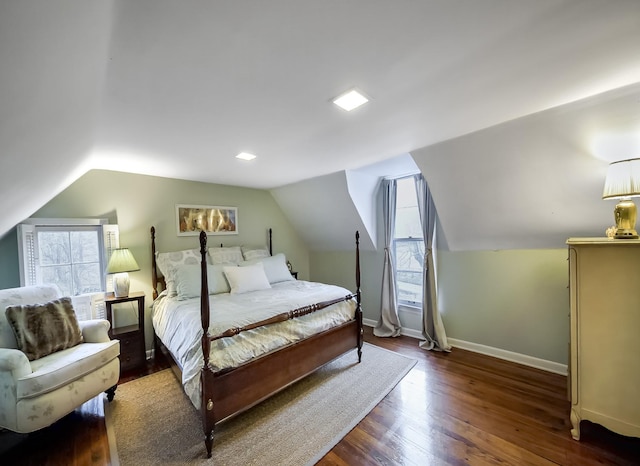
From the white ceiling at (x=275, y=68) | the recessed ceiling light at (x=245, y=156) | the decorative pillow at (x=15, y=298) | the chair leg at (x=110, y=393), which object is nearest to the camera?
the white ceiling at (x=275, y=68)

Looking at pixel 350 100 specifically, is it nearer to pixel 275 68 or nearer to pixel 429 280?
pixel 275 68

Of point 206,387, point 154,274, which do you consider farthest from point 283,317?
point 154,274

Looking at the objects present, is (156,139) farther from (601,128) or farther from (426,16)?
(601,128)

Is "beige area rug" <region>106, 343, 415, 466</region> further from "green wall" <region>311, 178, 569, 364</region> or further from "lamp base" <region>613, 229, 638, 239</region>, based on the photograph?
"lamp base" <region>613, 229, 638, 239</region>

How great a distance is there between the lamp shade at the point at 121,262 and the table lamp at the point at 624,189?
165 inches

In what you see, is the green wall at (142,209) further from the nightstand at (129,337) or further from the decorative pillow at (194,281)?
the decorative pillow at (194,281)

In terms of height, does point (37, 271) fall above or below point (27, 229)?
below

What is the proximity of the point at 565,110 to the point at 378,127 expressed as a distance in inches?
50.4

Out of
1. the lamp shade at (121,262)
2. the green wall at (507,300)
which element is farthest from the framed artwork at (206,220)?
the green wall at (507,300)

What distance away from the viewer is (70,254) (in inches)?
110

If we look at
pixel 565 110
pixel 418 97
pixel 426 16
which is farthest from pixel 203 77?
pixel 565 110

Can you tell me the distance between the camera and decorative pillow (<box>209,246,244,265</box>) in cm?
357

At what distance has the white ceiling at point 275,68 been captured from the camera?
3.03ft

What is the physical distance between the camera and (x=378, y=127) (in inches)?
82.0
